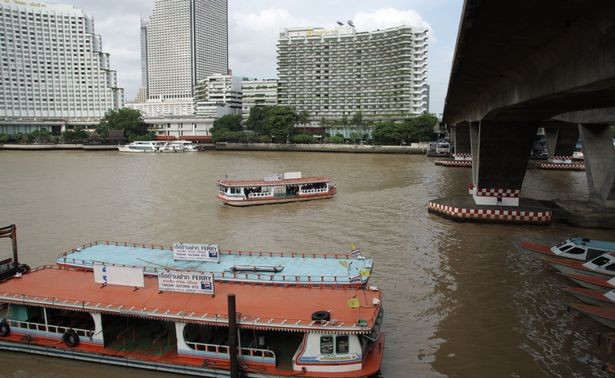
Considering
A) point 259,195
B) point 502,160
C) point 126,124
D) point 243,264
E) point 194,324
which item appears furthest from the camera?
point 126,124

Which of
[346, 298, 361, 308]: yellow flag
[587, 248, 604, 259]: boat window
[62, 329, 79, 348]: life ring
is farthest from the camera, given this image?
[587, 248, 604, 259]: boat window

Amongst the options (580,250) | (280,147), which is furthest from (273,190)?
(280,147)

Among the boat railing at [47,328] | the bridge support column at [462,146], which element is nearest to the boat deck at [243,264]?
the boat railing at [47,328]

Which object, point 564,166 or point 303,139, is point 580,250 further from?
point 303,139

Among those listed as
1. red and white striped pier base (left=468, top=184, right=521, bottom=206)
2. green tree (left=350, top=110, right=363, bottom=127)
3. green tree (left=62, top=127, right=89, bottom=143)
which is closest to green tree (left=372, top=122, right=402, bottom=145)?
green tree (left=350, top=110, right=363, bottom=127)

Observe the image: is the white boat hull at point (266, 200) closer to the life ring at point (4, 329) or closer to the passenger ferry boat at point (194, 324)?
the passenger ferry boat at point (194, 324)

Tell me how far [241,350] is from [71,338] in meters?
4.29

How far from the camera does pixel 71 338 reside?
1155cm

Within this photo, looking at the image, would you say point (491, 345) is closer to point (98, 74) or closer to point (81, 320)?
point (81, 320)

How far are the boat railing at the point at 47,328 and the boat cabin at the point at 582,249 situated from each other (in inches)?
613

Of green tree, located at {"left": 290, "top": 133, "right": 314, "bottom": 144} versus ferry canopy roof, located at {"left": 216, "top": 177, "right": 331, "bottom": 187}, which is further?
green tree, located at {"left": 290, "top": 133, "right": 314, "bottom": 144}

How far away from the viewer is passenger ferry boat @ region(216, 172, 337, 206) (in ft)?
108

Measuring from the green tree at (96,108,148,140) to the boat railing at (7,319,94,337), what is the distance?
110 m

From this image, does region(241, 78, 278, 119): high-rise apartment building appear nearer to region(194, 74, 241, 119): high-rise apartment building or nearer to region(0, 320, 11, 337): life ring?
region(194, 74, 241, 119): high-rise apartment building
